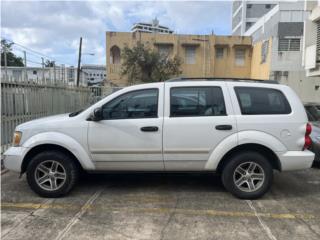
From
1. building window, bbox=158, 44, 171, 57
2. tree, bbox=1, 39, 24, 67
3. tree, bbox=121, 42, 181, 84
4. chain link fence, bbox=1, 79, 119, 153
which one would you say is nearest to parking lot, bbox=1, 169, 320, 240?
chain link fence, bbox=1, 79, 119, 153

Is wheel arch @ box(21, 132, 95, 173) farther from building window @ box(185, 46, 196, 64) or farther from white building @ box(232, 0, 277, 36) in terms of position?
white building @ box(232, 0, 277, 36)

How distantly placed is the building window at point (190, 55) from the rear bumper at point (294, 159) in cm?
3340

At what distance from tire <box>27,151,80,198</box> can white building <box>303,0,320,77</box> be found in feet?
54.7

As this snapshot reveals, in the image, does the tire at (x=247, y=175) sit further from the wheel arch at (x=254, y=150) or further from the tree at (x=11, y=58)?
the tree at (x=11, y=58)

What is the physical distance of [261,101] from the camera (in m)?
5.04

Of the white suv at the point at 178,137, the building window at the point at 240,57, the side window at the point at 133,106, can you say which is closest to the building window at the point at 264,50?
the building window at the point at 240,57

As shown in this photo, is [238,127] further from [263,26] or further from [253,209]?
[263,26]

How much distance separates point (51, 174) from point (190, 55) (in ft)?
111

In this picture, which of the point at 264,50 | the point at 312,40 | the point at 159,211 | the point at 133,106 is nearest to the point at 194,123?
the point at 133,106

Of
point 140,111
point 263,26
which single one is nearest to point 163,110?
point 140,111

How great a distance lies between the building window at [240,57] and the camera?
38.5m

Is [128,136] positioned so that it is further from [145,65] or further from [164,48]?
[164,48]

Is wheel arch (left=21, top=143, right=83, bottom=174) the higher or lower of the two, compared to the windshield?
lower

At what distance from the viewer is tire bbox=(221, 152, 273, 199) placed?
4926 mm
